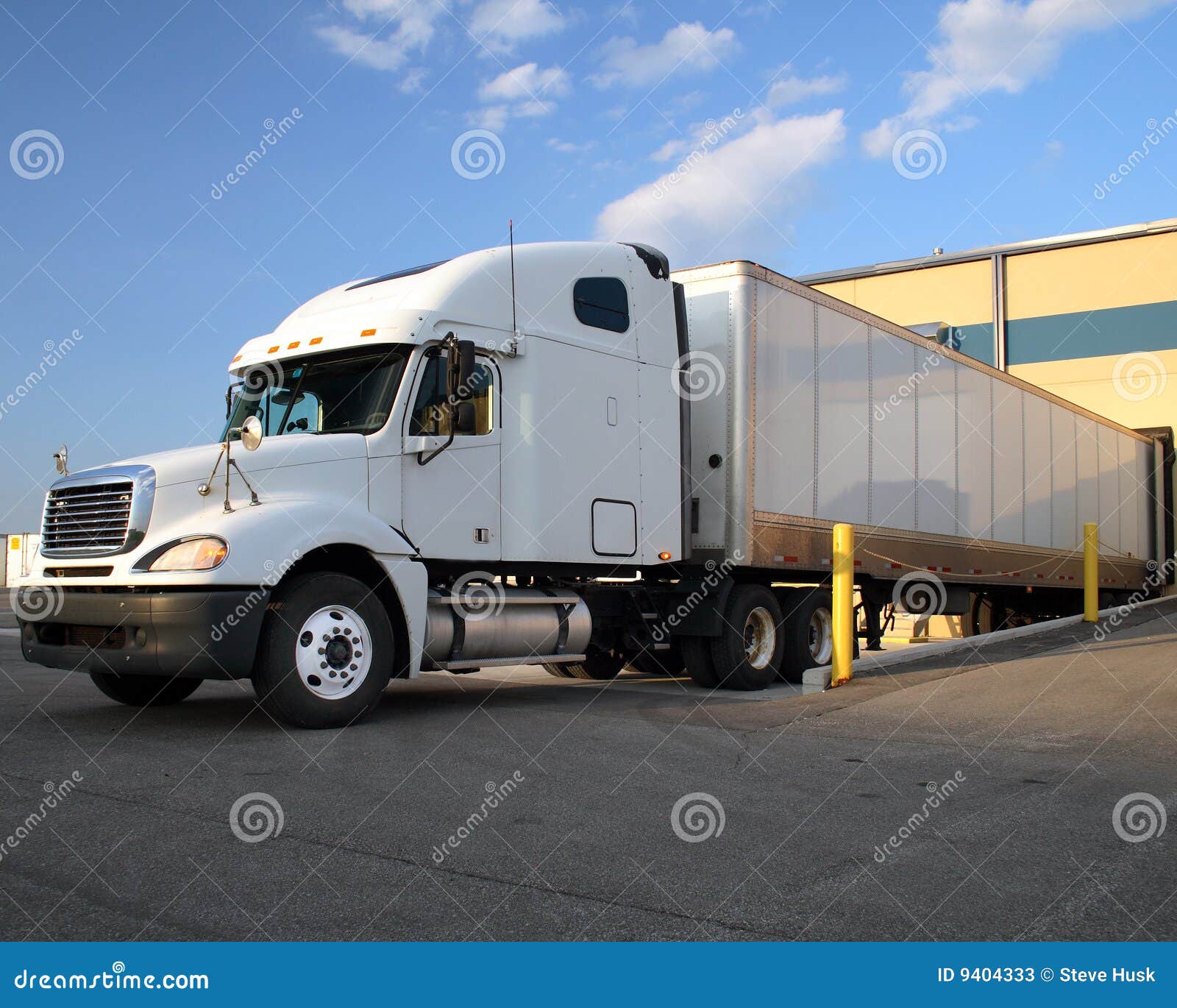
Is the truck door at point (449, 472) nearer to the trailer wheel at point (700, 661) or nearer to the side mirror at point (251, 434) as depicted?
the side mirror at point (251, 434)

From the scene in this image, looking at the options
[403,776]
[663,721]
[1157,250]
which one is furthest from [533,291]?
[1157,250]

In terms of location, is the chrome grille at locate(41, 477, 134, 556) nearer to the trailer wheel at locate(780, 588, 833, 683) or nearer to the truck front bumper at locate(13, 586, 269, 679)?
the truck front bumper at locate(13, 586, 269, 679)

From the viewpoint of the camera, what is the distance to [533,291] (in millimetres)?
9359

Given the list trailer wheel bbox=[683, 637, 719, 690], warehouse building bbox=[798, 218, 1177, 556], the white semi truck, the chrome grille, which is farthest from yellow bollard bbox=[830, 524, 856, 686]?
warehouse building bbox=[798, 218, 1177, 556]

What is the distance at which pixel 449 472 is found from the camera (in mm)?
8617

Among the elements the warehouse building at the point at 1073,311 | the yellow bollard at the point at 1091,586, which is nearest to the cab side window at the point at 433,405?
the yellow bollard at the point at 1091,586

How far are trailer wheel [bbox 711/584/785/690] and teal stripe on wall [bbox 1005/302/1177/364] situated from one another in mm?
18543

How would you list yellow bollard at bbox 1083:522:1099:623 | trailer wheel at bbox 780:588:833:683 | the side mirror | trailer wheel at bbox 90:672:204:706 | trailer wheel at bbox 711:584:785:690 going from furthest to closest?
yellow bollard at bbox 1083:522:1099:623 → trailer wheel at bbox 780:588:833:683 → trailer wheel at bbox 711:584:785:690 → trailer wheel at bbox 90:672:204:706 → the side mirror

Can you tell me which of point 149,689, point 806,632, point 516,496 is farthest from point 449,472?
point 806,632

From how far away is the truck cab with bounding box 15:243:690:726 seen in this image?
7.10 metres

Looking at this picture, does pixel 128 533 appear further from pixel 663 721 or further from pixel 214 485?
pixel 663 721

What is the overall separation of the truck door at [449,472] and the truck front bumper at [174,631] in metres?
1.67

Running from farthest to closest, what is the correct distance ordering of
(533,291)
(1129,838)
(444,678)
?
(444,678) → (533,291) → (1129,838)

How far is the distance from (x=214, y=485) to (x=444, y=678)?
17.2ft
